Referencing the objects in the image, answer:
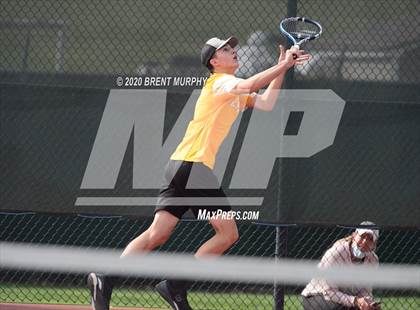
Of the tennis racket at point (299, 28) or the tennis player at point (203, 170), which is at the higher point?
the tennis racket at point (299, 28)

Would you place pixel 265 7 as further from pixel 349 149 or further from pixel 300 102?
pixel 349 149

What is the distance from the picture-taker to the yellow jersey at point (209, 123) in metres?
5.79

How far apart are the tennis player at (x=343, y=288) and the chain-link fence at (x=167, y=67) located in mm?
287

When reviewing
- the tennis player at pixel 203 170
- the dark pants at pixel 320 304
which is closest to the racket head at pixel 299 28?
the tennis player at pixel 203 170

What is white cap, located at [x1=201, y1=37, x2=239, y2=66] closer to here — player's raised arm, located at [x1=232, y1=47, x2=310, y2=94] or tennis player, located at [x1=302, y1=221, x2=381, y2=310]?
player's raised arm, located at [x1=232, y1=47, x2=310, y2=94]

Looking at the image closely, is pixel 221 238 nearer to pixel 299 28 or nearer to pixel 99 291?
pixel 99 291

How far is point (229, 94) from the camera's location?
576cm

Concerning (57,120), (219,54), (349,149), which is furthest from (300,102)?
(57,120)

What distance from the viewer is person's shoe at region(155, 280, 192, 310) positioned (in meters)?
5.87

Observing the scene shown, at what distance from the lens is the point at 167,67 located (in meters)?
6.62

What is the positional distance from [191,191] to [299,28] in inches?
60.9

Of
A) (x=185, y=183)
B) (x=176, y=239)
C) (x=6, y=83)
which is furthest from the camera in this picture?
(x=176, y=239)

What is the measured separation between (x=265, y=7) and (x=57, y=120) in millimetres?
1534

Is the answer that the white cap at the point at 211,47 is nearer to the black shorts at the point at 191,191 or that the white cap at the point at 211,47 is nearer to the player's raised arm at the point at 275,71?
the player's raised arm at the point at 275,71
